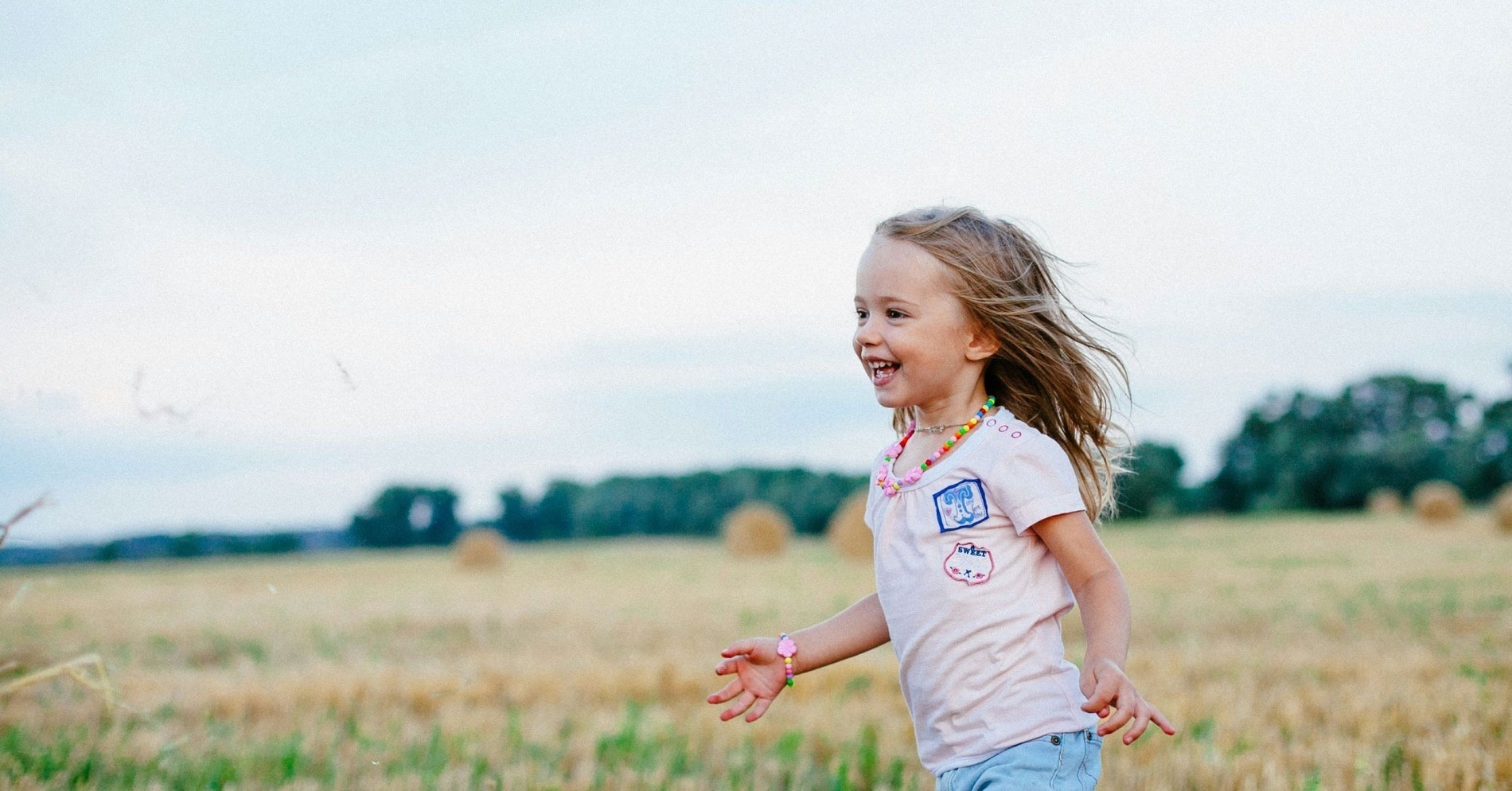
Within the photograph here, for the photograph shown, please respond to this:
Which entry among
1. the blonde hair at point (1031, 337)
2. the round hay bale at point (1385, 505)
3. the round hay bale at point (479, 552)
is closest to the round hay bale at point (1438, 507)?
the round hay bale at point (1385, 505)

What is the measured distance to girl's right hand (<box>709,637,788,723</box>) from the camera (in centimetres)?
258

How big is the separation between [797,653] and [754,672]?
11 centimetres

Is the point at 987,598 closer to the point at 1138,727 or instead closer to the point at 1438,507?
the point at 1138,727

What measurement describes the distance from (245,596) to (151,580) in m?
7.86

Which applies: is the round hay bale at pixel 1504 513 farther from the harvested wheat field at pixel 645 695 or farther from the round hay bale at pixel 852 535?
A: the harvested wheat field at pixel 645 695

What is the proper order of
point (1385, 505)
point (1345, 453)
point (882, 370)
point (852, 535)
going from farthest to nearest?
1. point (1345, 453)
2. point (1385, 505)
3. point (852, 535)
4. point (882, 370)

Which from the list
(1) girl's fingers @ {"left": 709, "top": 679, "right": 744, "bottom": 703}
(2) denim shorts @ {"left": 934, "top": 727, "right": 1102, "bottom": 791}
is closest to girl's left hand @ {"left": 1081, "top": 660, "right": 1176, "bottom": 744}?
(2) denim shorts @ {"left": 934, "top": 727, "right": 1102, "bottom": 791}

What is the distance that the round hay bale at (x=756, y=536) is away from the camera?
78.6 feet

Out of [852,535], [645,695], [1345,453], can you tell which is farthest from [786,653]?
[1345,453]

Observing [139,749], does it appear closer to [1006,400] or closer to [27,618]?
[1006,400]

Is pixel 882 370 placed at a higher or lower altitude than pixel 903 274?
lower

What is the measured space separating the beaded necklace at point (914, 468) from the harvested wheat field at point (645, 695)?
1.38 metres

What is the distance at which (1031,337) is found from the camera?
2604mm

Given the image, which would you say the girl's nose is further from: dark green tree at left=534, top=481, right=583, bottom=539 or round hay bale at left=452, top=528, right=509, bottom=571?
dark green tree at left=534, top=481, right=583, bottom=539
